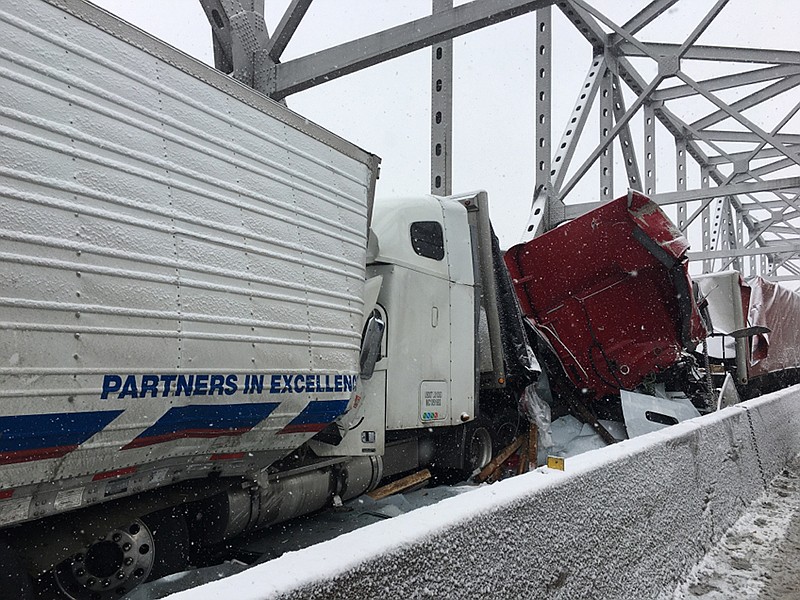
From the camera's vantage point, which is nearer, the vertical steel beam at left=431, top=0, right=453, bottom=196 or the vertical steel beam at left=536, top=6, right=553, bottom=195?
the vertical steel beam at left=431, top=0, right=453, bottom=196

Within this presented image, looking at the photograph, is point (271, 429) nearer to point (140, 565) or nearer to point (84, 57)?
point (140, 565)

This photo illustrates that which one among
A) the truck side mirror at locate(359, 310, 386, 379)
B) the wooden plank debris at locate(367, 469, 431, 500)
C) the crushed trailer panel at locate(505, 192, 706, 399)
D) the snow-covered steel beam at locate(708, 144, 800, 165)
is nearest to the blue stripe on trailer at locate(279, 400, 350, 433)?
the truck side mirror at locate(359, 310, 386, 379)

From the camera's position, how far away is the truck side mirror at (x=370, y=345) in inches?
166

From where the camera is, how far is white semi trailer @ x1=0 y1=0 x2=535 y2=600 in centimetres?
239

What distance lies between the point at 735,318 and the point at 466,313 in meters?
6.75

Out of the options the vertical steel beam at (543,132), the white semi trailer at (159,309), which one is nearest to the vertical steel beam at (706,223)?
the vertical steel beam at (543,132)

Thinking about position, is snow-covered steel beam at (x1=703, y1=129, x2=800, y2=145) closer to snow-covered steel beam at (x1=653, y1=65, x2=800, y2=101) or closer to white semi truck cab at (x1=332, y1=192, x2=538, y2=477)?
snow-covered steel beam at (x1=653, y1=65, x2=800, y2=101)

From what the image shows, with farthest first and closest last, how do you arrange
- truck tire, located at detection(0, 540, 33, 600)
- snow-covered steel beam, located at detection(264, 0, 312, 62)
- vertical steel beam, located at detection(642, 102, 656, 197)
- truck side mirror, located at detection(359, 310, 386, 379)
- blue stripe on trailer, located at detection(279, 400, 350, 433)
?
vertical steel beam, located at detection(642, 102, 656, 197) → snow-covered steel beam, located at detection(264, 0, 312, 62) → truck side mirror, located at detection(359, 310, 386, 379) → blue stripe on trailer, located at detection(279, 400, 350, 433) → truck tire, located at detection(0, 540, 33, 600)

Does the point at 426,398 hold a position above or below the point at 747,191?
below

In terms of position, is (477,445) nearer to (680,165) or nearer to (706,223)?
(680,165)

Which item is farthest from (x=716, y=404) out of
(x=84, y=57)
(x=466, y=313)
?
(x=84, y=57)

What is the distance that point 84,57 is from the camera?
8.66ft

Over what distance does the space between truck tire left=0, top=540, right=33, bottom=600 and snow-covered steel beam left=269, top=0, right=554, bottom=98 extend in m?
5.59

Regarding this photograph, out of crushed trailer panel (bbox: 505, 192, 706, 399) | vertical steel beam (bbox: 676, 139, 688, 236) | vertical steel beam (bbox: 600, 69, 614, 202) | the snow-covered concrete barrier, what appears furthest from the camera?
vertical steel beam (bbox: 676, 139, 688, 236)
